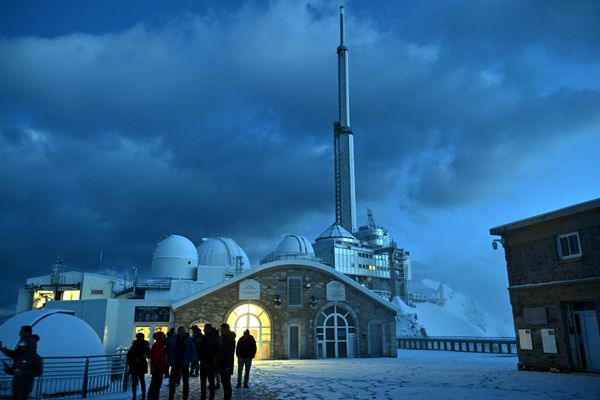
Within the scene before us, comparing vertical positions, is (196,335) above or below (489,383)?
above

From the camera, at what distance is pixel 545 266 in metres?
17.0

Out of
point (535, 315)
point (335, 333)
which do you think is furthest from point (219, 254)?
point (535, 315)

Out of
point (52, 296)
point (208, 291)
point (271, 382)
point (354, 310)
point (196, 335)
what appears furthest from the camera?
point (52, 296)

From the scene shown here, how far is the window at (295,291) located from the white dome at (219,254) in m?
15.3

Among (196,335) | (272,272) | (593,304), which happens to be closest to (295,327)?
(272,272)

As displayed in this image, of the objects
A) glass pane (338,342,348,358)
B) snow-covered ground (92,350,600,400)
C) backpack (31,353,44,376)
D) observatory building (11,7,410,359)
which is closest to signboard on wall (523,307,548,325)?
snow-covered ground (92,350,600,400)

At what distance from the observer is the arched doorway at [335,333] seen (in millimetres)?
27125

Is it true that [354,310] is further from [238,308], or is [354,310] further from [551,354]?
[551,354]

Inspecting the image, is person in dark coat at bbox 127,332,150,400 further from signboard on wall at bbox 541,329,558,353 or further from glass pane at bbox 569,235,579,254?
glass pane at bbox 569,235,579,254

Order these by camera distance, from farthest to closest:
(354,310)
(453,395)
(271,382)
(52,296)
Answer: (52,296)
(354,310)
(271,382)
(453,395)

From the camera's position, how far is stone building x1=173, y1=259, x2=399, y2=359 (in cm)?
2597

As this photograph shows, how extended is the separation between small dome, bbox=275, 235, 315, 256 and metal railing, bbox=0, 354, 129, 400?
3248cm

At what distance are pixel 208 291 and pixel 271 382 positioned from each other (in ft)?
39.6

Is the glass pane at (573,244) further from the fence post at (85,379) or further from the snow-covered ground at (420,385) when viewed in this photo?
the fence post at (85,379)
